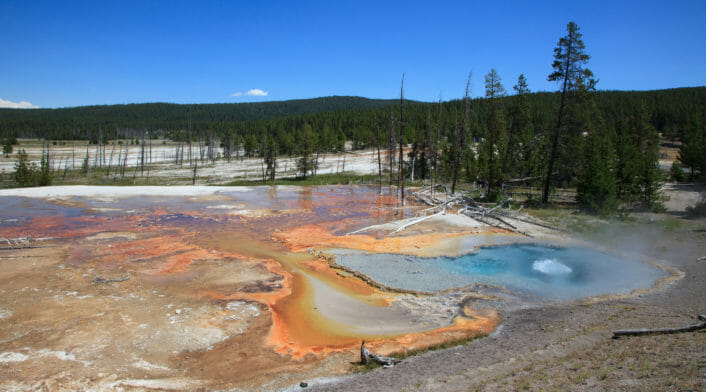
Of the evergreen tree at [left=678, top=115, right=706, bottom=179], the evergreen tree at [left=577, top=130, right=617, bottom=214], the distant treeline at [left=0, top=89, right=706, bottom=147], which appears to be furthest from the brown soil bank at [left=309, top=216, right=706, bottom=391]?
the evergreen tree at [left=678, top=115, right=706, bottom=179]

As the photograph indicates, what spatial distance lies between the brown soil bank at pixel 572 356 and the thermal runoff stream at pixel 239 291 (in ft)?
3.15

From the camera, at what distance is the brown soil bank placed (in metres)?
6.00

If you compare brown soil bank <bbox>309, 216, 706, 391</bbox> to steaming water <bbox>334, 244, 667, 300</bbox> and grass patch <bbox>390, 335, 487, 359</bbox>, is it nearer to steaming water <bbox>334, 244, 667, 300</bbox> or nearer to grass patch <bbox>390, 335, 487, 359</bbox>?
grass patch <bbox>390, 335, 487, 359</bbox>

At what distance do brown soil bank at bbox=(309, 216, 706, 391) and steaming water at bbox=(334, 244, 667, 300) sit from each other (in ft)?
5.11

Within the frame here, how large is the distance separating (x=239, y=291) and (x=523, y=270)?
1054 centimetres

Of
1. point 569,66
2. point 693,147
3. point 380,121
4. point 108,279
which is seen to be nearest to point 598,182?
point 569,66

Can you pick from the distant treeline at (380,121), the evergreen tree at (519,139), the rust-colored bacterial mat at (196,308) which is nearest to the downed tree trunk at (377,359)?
the rust-colored bacterial mat at (196,308)

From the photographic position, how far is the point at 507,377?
6562 millimetres

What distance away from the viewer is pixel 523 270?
14617 millimetres

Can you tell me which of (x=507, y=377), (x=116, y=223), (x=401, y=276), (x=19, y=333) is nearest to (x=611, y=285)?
(x=401, y=276)

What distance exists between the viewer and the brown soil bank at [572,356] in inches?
236

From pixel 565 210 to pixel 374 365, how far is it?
20.4m

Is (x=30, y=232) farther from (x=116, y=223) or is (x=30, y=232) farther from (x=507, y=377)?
(x=507, y=377)

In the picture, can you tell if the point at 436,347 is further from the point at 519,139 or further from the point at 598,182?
the point at 519,139
